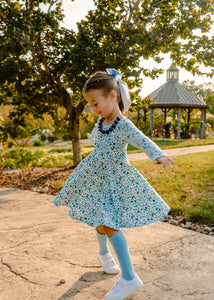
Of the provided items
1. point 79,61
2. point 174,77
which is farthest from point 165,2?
point 174,77

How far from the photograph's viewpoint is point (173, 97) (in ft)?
71.6

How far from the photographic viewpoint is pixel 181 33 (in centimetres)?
713

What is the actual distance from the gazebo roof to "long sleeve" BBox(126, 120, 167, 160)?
61.7 ft

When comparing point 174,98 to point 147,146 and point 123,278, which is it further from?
point 123,278

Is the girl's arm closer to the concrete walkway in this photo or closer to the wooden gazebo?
the concrete walkway

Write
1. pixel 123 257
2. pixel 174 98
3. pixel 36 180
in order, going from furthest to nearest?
pixel 174 98 → pixel 36 180 → pixel 123 257

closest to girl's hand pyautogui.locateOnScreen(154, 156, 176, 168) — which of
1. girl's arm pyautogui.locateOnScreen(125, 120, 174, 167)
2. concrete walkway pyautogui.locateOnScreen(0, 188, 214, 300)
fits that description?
girl's arm pyautogui.locateOnScreen(125, 120, 174, 167)

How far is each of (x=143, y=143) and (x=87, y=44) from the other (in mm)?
4584

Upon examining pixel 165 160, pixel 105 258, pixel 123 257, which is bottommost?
pixel 105 258

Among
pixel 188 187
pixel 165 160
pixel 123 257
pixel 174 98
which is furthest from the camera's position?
pixel 174 98

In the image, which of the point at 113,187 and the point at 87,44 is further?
the point at 87,44

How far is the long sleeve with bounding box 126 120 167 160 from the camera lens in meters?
2.02

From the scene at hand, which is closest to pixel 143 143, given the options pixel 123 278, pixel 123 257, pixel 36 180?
pixel 123 257

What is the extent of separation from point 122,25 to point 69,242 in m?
5.38
